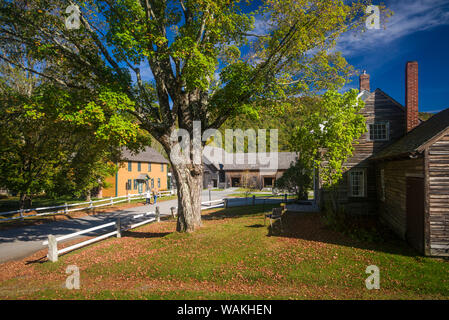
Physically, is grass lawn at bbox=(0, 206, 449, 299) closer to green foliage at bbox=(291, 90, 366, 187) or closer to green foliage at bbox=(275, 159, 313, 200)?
green foliage at bbox=(291, 90, 366, 187)

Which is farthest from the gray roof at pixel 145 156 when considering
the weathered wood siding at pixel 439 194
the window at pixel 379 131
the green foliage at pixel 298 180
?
the weathered wood siding at pixel 439 194

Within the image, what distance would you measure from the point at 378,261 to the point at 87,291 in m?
9.38

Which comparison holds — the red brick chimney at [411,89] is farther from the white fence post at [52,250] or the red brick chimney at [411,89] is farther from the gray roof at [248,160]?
the gray roof at [248,160]

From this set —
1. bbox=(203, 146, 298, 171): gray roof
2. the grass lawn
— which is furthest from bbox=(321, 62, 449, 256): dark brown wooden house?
bbox=(203, 146, 298, 171): gray roof

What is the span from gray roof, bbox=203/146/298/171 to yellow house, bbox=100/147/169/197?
8951 millimetres

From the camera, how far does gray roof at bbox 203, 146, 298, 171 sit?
40419 mm

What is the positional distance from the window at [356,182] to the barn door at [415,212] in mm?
5484

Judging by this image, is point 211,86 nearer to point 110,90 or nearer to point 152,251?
point 110,90

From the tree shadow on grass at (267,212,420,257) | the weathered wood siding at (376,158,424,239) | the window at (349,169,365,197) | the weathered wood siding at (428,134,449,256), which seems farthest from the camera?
the window at (349,169,365,197)

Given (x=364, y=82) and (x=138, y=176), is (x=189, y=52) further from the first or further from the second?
(x=138, y=176)

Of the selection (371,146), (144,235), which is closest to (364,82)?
(371,146)

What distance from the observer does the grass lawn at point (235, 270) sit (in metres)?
6.28

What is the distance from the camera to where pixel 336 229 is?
37.7ft
